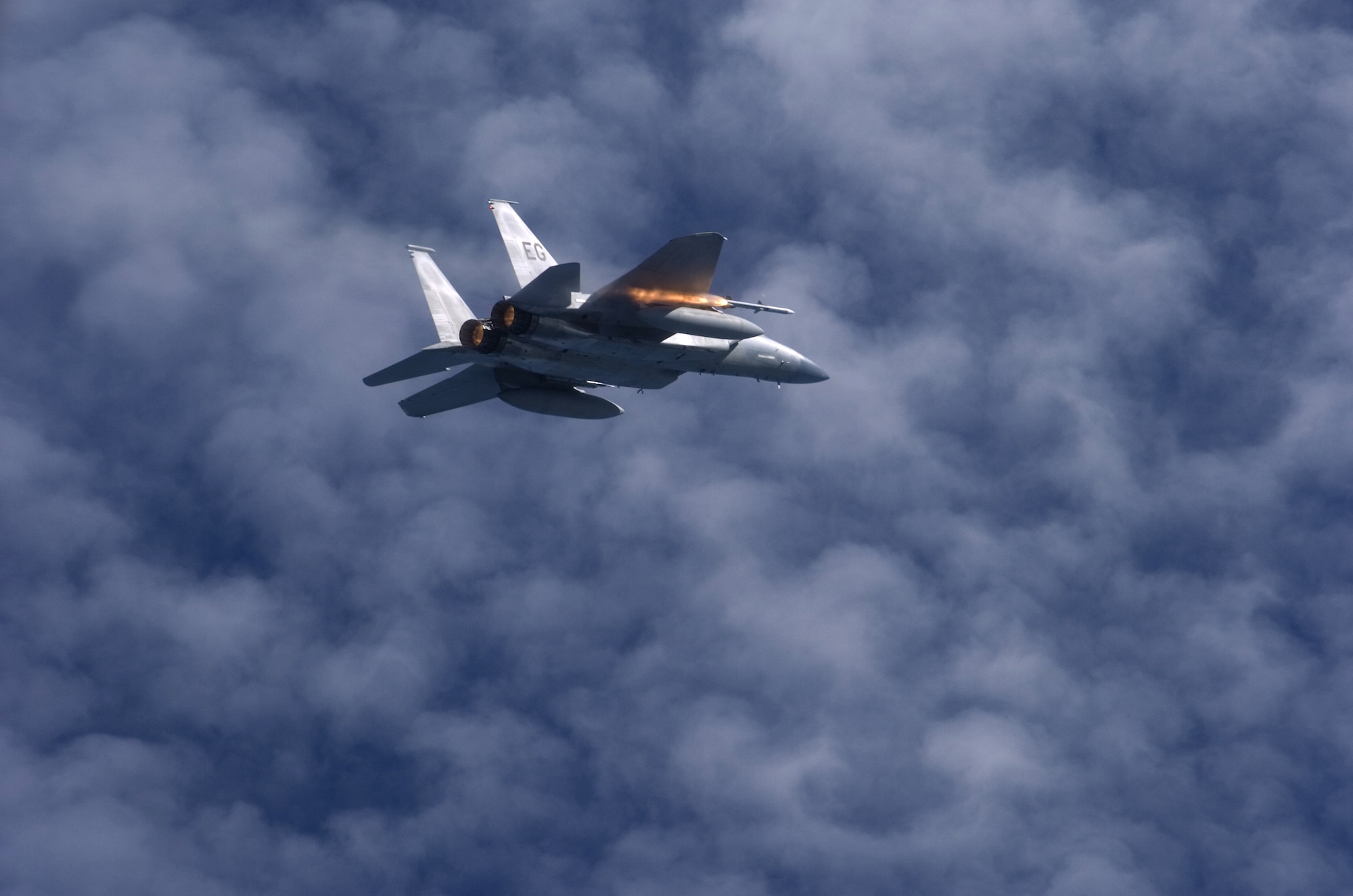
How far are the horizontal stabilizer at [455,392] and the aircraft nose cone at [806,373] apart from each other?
Result: 14003 millimetres

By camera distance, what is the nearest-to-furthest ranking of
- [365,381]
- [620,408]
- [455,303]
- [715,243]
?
[715,243] < [365,381] < [455,303] < [620,408]

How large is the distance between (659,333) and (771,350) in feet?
26.4

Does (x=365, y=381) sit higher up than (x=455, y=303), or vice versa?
(x=455, y=303)

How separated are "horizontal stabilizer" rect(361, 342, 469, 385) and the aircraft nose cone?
16.2 m

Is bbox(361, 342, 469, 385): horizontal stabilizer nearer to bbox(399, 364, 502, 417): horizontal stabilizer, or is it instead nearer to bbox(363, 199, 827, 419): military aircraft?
bbox(363, 199, 827, 419): military aircraft

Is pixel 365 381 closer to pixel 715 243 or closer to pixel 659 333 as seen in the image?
pixel 659 333

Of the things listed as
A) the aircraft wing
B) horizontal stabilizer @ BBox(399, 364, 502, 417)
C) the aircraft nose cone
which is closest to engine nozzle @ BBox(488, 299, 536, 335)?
the aircraft wing

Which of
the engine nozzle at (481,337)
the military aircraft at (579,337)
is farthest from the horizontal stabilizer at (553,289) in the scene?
the engine nozzle at (481,337)

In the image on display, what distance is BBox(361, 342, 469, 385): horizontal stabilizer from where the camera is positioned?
54.5 meters

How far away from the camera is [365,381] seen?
2169 inches

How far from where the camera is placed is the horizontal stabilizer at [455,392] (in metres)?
59.8

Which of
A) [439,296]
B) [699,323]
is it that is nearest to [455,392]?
[439,296]

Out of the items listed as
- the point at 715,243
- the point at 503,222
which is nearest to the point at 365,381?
the point at 503,222

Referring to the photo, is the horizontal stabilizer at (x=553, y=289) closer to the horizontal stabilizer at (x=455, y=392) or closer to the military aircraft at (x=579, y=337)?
the military aircraft at (x=579, y=337)
